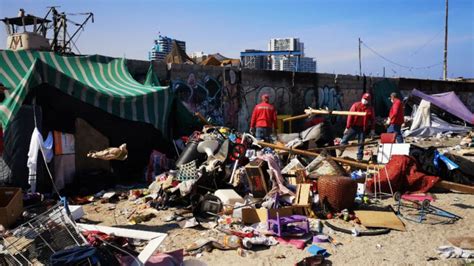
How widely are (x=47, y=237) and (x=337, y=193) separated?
4.03 metres

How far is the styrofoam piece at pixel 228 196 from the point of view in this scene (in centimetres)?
665

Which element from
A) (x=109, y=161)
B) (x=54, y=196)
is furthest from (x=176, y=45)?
(x=54, y=196)

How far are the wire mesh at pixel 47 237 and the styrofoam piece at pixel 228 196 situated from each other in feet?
9.68

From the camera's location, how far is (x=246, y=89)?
1412cm

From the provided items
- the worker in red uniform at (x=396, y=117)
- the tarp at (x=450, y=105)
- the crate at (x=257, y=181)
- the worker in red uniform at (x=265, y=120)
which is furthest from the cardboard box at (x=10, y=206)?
the tarp at (x=450, y=105)

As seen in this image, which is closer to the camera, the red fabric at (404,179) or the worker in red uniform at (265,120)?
the red fabric at (404,179)

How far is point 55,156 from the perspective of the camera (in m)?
7.83

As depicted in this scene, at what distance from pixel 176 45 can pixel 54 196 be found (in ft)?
30.1

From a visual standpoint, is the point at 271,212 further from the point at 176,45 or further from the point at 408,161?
the point at 176,45

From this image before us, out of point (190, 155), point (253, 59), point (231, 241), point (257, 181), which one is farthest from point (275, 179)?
point (253, 59)

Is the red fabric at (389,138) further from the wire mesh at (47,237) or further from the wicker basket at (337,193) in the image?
the wire mesh at (47,237)

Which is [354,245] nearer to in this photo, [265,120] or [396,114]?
[265,120]

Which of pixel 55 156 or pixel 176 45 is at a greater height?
pixel 176 45

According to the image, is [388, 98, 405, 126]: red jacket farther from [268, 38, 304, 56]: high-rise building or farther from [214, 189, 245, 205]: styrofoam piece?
[268, 38, 304, 56]: high-rise building
